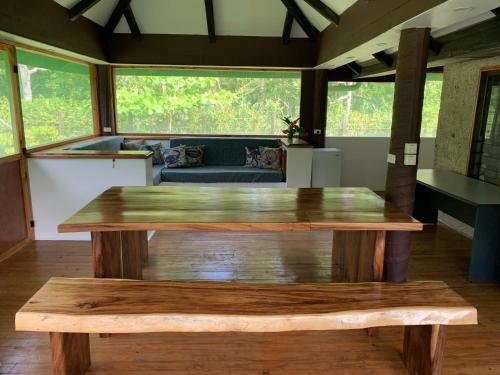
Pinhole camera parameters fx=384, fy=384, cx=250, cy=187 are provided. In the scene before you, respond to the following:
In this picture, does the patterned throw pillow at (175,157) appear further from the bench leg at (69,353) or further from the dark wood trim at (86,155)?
the bench leg at (69,353)

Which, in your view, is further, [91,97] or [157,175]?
[91,97]

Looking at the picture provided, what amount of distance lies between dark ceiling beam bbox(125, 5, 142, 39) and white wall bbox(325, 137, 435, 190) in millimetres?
3389

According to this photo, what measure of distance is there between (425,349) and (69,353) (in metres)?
1.84

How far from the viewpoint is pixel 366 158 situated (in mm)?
6598

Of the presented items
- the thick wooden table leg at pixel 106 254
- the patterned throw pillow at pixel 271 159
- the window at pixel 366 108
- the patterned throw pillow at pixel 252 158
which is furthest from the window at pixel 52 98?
the window at pixel 366 108

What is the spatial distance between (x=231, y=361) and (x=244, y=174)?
3259mm

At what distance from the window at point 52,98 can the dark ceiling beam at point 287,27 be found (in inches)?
114

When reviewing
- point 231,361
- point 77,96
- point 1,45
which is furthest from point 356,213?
point 77,96

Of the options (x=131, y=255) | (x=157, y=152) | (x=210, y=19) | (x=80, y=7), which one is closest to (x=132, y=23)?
(x=210, y=19)

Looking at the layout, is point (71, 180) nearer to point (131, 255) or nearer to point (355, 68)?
point (131, 255)

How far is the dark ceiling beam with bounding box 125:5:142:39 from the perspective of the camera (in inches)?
204

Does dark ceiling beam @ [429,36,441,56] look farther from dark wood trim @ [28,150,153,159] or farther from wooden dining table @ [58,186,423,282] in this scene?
dark wood trim @ [28,150,153,159]

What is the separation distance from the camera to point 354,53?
13.4 feet

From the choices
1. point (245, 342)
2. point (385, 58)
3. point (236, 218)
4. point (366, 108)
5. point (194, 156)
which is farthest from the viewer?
point (366, 108)
